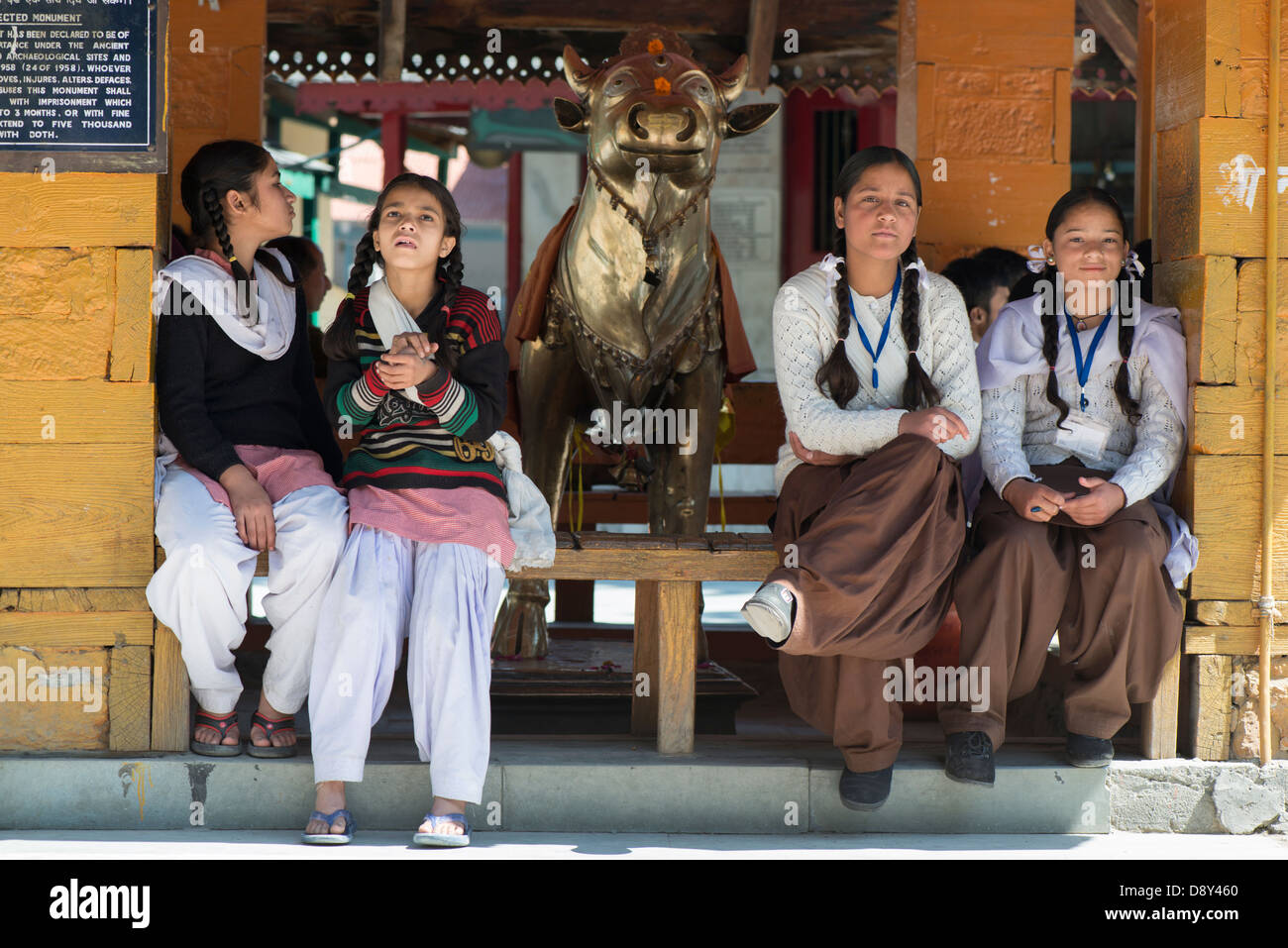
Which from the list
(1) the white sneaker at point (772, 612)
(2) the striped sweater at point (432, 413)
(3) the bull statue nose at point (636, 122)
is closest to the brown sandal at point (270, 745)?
(2) the striped sweater at point (432, 413)

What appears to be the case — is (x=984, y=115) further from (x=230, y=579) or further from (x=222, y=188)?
(x=230, y=579)

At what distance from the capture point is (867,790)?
3717 mm

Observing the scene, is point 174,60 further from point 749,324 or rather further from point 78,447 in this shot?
point 749,324

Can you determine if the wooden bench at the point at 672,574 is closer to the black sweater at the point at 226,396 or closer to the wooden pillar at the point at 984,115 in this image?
the black sweater at the point at 226,396

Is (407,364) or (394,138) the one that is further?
(394,138)

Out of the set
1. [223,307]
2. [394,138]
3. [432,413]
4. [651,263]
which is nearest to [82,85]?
[223,307]

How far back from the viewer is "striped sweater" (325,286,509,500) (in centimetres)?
370

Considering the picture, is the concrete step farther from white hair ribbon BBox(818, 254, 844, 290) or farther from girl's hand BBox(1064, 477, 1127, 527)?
white hair ribbon BBox(818, 254, 844, 290)

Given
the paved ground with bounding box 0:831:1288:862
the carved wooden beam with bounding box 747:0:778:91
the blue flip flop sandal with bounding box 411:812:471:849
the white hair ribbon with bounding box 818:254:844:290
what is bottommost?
the paved ground with bounding box 0:831:1288:862

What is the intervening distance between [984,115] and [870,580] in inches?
109

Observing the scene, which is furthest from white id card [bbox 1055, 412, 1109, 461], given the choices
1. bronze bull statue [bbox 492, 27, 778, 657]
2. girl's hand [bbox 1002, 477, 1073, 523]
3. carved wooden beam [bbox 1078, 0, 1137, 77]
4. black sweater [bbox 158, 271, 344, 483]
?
carved wooden beam [bbox 1078, 0, 1137, 77]

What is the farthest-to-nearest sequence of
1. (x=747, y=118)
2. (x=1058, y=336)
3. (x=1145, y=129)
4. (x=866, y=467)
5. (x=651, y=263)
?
(x=1145, y=129), (x=747, y=118), (x=651, y=263), (x=1058, y=336), (x=866, y=467)

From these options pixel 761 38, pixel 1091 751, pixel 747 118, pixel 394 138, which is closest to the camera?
pixel 1091 751

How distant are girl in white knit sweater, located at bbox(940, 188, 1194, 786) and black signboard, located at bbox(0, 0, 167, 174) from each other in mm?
2487
